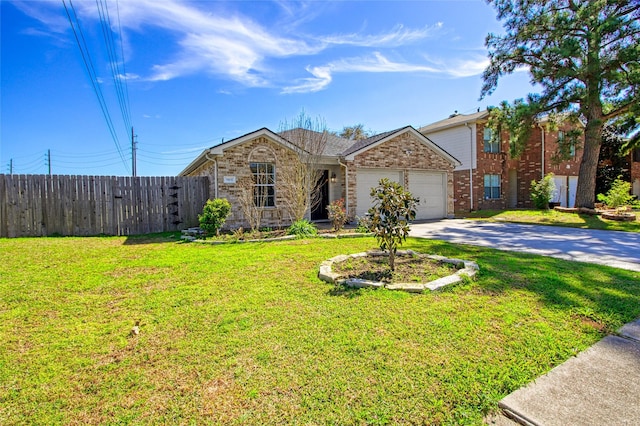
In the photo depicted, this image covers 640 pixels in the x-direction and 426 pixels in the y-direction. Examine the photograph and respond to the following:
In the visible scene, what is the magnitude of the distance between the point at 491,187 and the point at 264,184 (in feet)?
51.0

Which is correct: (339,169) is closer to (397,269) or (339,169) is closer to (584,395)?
(397,269)

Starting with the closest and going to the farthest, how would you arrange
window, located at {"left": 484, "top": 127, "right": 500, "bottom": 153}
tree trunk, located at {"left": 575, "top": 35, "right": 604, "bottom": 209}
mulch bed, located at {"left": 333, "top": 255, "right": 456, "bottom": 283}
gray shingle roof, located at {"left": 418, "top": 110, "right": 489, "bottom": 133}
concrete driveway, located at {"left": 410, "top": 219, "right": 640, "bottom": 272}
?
mulch bed, located at {"left": 333, "top": 255, "right": 456, "bottom": 283} → concrete driveway, located at {"left": 410, "top": 219, "right": 640, "bottom": 272} → tree trunk, located at {"left": 575, "top": 35, "right": 604, "bottom": 209} → gray shingle roof, located at {"left": 418, "top": 110, "right": 489, "bottom": 133} → window, located at {"left": 484, "top": 127, "right": 500, "bottom": 153}

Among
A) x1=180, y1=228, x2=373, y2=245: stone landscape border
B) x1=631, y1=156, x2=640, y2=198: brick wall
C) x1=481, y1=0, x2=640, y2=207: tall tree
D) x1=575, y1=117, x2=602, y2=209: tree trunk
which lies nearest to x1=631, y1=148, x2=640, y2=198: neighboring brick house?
x1=631, y1=156, x2=640, y2=198: brick wall

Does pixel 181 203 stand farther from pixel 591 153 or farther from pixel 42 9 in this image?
pixel 591 153

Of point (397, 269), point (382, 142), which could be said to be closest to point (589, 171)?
point (382, 142)

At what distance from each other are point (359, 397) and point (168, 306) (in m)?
2.65

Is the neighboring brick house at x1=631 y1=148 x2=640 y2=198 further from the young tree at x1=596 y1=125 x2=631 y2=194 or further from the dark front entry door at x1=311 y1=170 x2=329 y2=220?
the dark front entry door at x1=311 y1=170 x2=329 y2=220

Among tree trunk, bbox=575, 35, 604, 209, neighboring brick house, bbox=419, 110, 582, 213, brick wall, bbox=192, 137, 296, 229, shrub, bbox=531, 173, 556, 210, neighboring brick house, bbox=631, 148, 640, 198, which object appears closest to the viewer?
brick wall, bbox=192, 137, 296, 229

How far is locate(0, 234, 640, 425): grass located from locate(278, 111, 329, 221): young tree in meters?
5.61

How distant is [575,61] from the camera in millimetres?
14359

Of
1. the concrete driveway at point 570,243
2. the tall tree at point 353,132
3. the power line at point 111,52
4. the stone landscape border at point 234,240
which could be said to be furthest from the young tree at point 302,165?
the tall tree at point 353,132

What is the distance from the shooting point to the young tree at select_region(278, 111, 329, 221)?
10.5m

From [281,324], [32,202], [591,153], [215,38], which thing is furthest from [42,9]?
[591,153]

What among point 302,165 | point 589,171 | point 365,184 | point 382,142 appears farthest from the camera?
point 589,171
